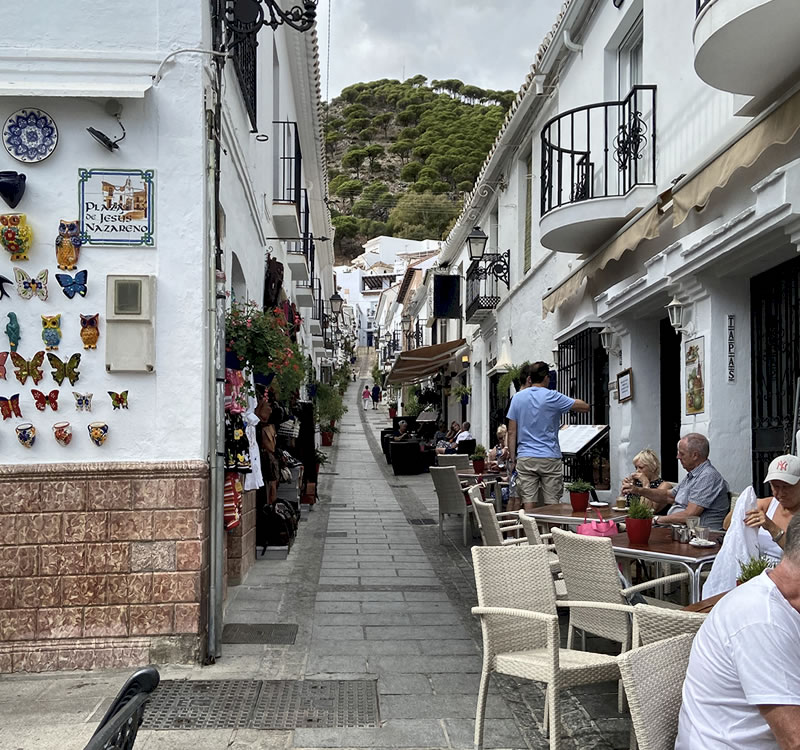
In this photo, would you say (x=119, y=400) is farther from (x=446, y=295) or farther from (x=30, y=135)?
(x=446, y=295)

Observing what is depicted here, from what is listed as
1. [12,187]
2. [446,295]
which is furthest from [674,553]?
[446,295]

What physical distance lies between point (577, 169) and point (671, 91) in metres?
2.81

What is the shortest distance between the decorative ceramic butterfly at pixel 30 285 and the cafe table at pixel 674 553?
3.95 metres

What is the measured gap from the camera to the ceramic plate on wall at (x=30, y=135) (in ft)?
18.6

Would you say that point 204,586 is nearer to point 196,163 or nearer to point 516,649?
point 516,649

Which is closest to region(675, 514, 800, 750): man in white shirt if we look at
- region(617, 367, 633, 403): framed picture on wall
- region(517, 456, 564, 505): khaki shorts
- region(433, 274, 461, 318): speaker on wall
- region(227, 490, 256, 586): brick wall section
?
region(227, 490, 256, 586): brick wall section

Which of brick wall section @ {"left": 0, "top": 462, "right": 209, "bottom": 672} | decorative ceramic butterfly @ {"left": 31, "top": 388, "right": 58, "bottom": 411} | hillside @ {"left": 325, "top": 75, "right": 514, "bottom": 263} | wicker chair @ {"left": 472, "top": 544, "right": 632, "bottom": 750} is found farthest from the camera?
hillside @ {"left": 325, "top": 75, "right": 514, "bottom": 263}

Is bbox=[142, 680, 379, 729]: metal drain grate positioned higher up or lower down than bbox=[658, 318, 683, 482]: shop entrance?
lower down

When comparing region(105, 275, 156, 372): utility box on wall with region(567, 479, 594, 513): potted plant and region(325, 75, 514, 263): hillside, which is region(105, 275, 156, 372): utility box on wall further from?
region(325, 75, 514, 263): hillside

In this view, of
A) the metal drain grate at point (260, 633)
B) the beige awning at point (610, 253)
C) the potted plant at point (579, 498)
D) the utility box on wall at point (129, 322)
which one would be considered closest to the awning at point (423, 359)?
the beige awning at point (610, 253)

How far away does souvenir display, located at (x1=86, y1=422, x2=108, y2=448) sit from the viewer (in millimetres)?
5641

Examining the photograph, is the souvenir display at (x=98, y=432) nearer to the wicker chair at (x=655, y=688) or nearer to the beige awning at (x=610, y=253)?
the wicker chair at (x=655, y=688)

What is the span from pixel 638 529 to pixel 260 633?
2827mm

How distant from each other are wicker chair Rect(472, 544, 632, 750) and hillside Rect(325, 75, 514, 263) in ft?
221
